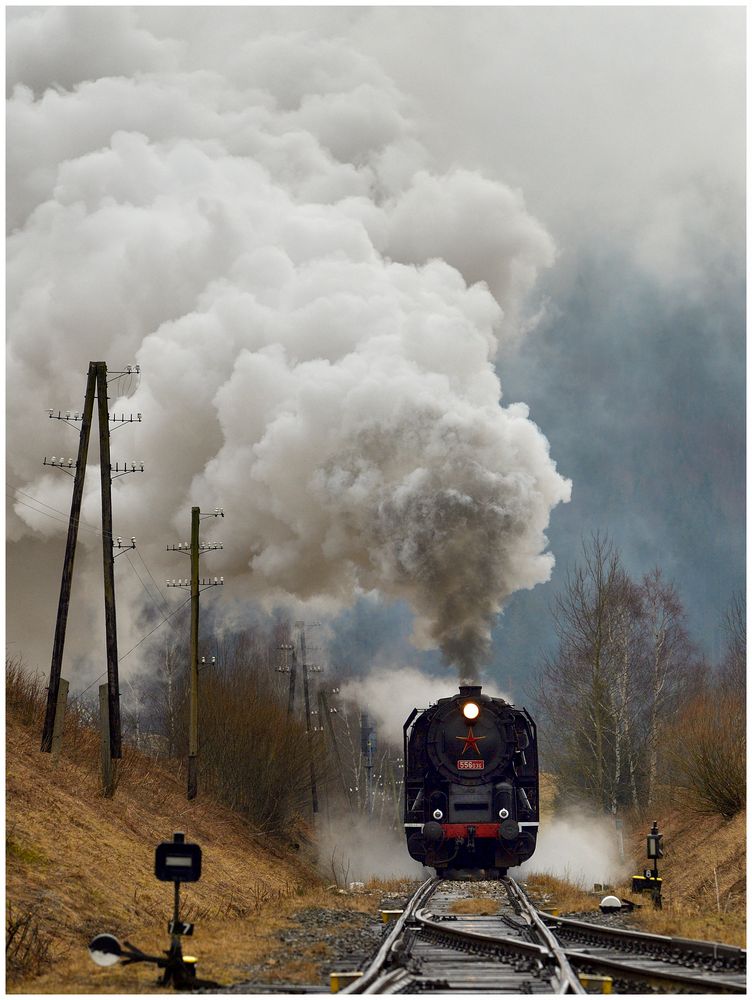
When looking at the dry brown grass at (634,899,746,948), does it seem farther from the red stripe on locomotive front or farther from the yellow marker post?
the red stripe on locomotive front

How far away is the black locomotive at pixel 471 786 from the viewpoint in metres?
18.8

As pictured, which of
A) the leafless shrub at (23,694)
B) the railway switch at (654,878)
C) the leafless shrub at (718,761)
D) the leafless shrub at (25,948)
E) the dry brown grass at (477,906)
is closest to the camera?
the leafless shrub at (25,948)

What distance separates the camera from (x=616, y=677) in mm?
33312

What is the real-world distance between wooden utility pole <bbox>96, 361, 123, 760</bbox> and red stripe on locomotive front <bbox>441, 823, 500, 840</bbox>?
23.3 feet

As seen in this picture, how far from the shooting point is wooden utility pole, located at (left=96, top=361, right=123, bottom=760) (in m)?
22.1

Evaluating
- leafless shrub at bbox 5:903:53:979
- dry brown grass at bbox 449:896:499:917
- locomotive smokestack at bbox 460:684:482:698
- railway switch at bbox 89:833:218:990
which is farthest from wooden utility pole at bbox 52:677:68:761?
railway switch at bbox 89:833:218:990

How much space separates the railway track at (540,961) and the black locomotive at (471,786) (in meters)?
5.80

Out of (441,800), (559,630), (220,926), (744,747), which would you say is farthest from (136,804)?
(559,630)

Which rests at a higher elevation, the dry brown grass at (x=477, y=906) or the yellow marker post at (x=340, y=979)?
the dry brown grass at (x=477, y=906)

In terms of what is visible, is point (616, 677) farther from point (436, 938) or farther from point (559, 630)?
point (436, 938)

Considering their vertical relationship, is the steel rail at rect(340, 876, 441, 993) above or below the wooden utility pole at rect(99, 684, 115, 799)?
below

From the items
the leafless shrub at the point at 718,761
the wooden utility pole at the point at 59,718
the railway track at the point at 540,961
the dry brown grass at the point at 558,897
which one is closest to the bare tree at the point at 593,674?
the leafless shrub at the point at 718,761

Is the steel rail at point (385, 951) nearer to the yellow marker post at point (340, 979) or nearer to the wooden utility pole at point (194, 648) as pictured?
the yellow marker post at point (340, 979)

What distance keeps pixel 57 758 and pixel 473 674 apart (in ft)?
28.5
